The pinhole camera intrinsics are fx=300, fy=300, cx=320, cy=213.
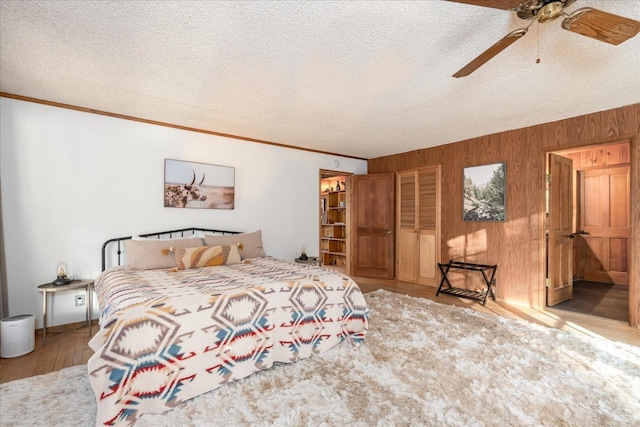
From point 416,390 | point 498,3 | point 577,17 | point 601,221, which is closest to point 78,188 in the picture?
point 416,390

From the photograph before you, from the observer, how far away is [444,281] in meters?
4.90

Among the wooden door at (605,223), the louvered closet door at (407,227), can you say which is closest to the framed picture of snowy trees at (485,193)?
the louvered closet door at (407,227)

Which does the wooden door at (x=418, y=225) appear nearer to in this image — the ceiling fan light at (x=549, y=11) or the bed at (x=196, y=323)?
the bed at (x=196, y=323)

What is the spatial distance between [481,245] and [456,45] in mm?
3235

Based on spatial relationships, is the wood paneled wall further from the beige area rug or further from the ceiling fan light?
the ceiling fan light

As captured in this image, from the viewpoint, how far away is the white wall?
2986mm

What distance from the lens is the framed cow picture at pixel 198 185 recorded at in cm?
386

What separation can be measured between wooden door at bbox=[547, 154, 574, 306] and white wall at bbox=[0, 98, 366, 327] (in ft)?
13.9

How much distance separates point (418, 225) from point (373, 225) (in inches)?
32.8

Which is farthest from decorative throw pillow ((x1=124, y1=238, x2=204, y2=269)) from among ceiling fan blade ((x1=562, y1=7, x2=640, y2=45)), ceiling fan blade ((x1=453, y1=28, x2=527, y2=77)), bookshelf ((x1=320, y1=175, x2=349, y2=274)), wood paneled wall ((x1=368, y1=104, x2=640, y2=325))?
bookshelf ((x1=320, y1=175, x2=349, y2=274))

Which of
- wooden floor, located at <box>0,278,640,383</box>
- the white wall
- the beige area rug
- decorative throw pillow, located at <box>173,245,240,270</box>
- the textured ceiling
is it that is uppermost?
the textured ceiling

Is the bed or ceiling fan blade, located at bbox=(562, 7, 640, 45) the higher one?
ceiling fan blade, located at bbox=(562, 7, 640, 45)

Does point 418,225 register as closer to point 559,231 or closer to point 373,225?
point 373,225

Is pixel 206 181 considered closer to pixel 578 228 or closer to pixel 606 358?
pixel 606 358
